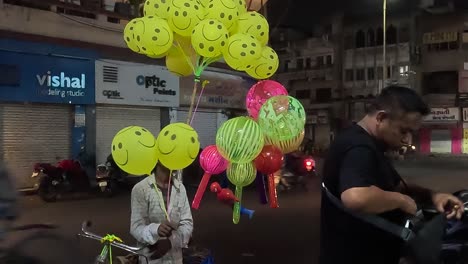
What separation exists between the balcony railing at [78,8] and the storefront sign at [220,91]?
2.68 m

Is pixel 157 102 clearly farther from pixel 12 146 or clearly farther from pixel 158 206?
pixel 158 206

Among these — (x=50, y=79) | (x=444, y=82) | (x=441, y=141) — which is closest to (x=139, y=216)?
(x=50, y=79)

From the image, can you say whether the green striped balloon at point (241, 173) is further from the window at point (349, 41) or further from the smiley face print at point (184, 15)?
the window at point (349, 41)

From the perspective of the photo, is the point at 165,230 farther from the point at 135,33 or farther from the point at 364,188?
the point at 135,33

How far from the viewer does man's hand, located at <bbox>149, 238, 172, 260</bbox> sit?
2.57m

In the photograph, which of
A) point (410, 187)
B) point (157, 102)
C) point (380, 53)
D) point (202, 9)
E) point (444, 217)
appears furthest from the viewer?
point (380, 53)

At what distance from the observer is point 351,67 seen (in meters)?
16.0

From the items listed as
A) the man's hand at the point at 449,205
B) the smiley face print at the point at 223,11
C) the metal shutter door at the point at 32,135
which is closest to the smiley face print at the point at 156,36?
the smiley face print at the point at 223,11

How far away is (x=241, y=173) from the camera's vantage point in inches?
144

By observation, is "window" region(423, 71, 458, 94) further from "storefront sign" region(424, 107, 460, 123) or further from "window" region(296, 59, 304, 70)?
"window" region(296, 59, 304, 70)

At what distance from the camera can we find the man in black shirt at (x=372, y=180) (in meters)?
1.70

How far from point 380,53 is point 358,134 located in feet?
55.1

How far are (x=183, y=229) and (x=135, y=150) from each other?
45 centimetres

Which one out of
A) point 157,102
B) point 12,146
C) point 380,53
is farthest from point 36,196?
point 380,53
